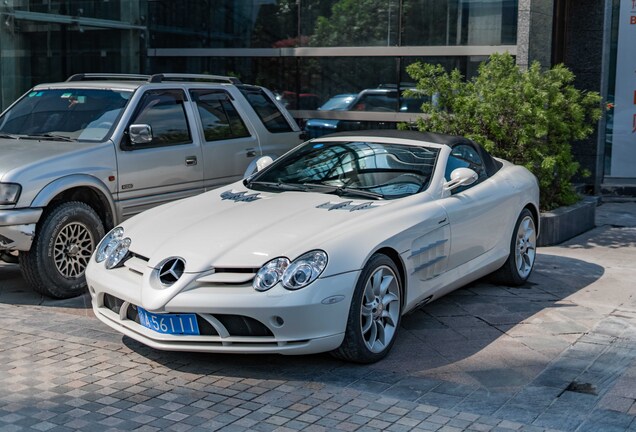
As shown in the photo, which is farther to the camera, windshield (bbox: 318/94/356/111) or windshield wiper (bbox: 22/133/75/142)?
windshield (bbox: 318/94/356/111)

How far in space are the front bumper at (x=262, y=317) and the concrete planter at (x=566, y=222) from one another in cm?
518

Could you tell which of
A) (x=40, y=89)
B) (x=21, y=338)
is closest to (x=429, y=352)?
(x=21, y=338)

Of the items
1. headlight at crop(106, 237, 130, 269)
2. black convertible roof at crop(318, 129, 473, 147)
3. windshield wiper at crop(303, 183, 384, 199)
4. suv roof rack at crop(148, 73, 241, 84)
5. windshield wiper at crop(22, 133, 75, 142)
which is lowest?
headlight at crop(106, 237, 130, 269)

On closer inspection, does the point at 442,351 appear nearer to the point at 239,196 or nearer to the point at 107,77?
the point at 239,196

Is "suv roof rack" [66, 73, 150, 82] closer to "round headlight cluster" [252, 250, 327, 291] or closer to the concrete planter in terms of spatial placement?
"round headlight cluster" [252, 250, 327, 291]

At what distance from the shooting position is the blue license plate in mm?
5605

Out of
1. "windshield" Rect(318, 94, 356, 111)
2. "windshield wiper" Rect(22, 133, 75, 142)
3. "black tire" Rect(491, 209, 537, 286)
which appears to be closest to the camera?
"black tire" Rect(491, 209, 537, 286)

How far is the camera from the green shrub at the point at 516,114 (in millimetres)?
10328

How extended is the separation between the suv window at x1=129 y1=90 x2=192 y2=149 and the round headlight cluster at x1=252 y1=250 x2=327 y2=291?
3.30 meters

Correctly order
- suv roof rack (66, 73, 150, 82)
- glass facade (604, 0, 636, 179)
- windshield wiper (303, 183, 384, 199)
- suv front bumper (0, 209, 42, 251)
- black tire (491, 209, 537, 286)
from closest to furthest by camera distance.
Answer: windshield wiper (303, 183, 384, 199) → suv front bumper (0, 209, 42, 251) → black tire (491, 209, 537, 286) → suv roof rack (66, 73, 150, 82) → glass facade (604, 0, 636, 179)

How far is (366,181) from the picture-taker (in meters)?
6.97

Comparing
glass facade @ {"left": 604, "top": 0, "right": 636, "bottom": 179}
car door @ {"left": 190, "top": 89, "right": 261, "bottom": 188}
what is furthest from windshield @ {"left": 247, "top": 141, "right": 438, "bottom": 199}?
glass facade @ {"left": 604, "top": 0, "right": 636, "bottom": 179}

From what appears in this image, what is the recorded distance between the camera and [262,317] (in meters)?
5.45

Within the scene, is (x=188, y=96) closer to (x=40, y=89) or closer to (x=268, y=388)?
(x=40, y=89)
